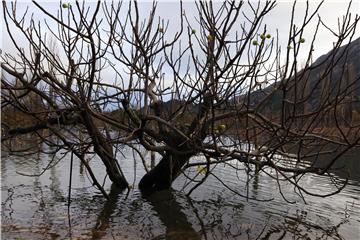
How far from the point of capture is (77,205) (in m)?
7.12

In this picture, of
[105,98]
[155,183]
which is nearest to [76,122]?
[105,98]

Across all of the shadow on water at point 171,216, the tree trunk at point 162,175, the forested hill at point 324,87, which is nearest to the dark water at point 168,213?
the shadow on water at point 171,216

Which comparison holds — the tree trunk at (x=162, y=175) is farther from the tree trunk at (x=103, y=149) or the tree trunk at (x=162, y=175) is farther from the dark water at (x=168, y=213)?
the tree trunk at (x=103, y=149)

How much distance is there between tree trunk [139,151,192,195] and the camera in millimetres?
7398

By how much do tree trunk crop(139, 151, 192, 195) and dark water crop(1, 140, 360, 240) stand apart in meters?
0.18

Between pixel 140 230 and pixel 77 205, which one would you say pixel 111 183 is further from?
pixel 140 230

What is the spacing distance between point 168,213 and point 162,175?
1.11 meters

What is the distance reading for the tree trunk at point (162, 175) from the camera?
7398mm

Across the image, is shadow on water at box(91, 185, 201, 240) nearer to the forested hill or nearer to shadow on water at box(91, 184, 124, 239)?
shadow on water at box(91, 184, 124, 239)

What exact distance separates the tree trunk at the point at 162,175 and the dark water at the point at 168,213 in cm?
18

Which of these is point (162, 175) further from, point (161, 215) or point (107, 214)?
point (107, 214)

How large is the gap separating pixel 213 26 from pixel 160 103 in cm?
318

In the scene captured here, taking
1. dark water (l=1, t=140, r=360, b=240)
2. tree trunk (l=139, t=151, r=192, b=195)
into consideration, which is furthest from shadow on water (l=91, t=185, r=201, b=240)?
tree trunk (l=139, t=151, r=192, b=195)

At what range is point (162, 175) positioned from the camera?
26.1ft
